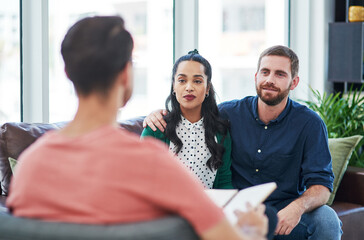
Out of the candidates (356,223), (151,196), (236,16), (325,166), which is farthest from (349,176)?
(151,196)

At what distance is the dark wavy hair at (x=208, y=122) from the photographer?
7.29 ft

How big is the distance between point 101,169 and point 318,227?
1565 mm

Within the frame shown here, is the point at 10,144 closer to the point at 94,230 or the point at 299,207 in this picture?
the point at 299,207

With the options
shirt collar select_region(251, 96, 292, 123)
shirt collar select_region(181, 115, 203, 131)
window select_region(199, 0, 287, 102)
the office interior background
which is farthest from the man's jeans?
window select_region(199, 0, 287, 102)

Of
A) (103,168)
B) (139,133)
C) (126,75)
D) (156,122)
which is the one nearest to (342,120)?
(139,133)

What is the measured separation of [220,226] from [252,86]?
12.0 ft

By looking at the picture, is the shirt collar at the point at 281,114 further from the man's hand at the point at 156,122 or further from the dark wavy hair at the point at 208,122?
the man's hand at the point at 156,122

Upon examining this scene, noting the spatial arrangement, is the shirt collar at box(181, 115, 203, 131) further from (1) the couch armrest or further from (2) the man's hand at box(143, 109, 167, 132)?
(1) the couch armrest

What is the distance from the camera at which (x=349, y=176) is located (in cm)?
295

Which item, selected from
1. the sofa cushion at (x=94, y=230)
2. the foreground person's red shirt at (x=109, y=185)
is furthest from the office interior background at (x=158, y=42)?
the sofa cushion at (x=94, y=230)

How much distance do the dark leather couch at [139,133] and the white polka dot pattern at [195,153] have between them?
1.40 feet

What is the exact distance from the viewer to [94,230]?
2.75 feet

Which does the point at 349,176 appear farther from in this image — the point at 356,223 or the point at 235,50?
the point at 235,50

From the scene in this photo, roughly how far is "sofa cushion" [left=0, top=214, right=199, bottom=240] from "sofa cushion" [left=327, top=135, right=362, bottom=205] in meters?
2.17
